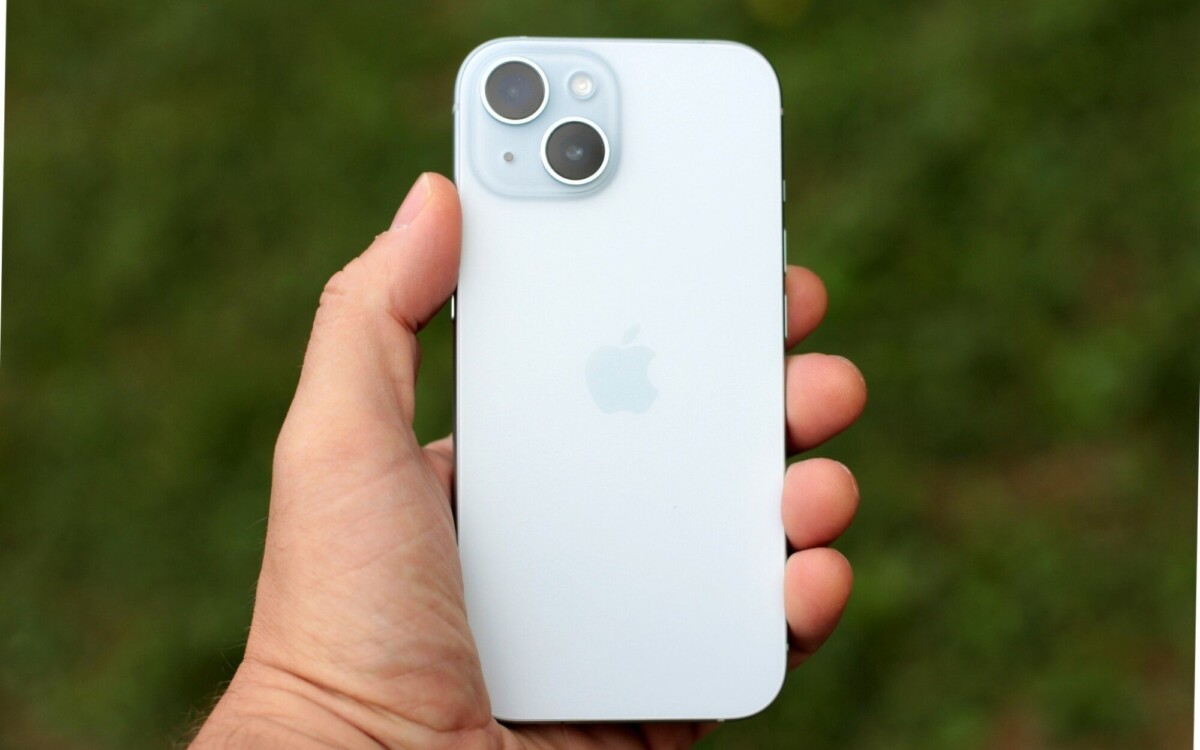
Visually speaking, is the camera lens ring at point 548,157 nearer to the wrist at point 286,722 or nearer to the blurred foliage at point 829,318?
the wrist at point 286,722

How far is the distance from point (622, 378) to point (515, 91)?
A: 1.20ft

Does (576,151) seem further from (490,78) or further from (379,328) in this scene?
(379,328)

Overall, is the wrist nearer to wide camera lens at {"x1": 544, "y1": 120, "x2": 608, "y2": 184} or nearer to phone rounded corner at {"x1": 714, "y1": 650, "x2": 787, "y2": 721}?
phone rounded corner at {"x1": 714, "y1": 650, "x2": 787, "y2": 721}

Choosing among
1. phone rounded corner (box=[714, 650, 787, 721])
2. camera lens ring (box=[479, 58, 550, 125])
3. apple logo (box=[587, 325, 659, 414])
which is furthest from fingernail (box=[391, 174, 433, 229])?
phone rounded corner (box=[714, 650, 787, 721])

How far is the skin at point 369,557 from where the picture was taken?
131 centimetres

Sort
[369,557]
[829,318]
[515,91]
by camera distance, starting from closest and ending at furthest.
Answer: [369,557], [515,91], [829,318]

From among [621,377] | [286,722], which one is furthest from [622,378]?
[286,722]

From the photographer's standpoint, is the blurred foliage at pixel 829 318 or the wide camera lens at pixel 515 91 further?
the blurred foliage at pixel 829 318

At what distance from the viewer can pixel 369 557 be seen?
1313mm

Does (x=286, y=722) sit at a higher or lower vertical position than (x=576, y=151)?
lower

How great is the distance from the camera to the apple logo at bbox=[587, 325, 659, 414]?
4.60 feet

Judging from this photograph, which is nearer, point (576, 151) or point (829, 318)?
point (576, 151)

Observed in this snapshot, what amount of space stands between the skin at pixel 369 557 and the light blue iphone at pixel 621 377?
53 millimetres

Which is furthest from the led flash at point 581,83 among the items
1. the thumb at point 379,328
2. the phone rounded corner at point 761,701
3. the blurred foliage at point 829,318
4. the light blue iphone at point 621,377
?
the blurred foliage at point 829,318
